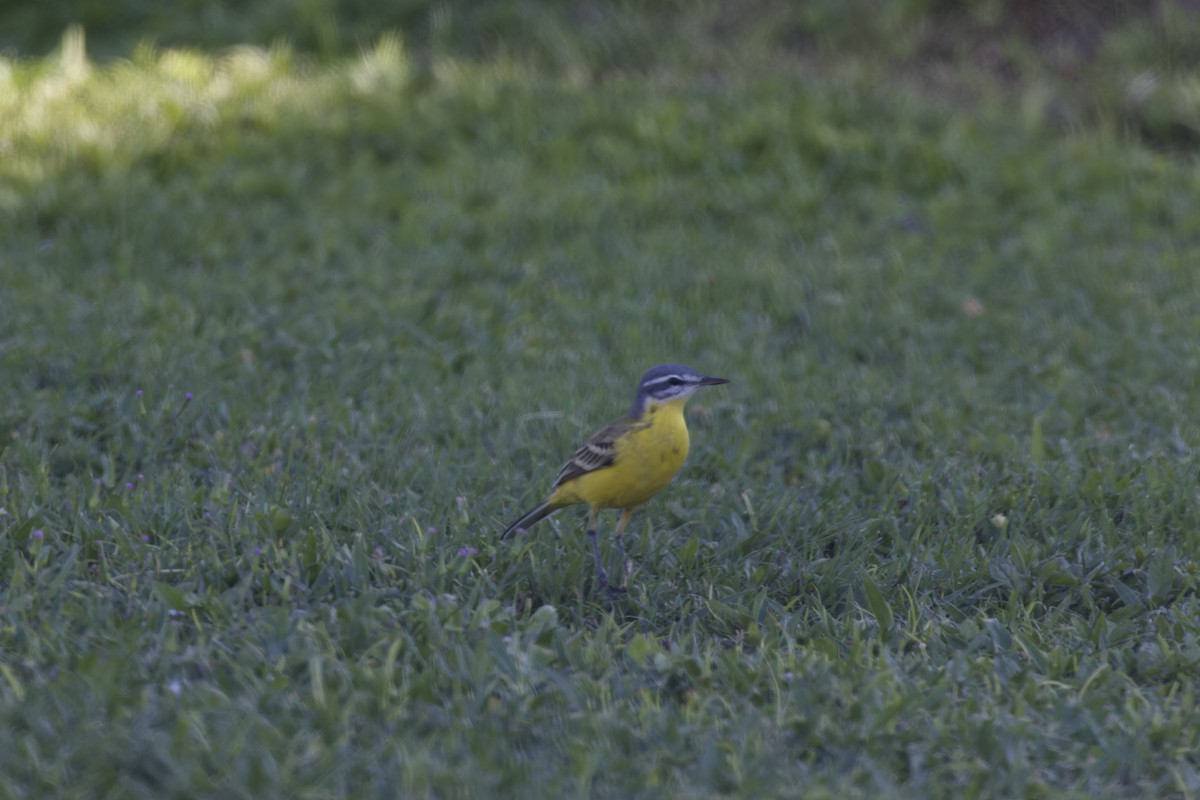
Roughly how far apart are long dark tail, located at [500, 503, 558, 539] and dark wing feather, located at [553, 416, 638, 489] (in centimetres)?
10

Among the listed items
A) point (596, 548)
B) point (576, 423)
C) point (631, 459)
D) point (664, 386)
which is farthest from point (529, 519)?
point (576, 423)

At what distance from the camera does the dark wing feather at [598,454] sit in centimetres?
512

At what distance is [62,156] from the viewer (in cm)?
924

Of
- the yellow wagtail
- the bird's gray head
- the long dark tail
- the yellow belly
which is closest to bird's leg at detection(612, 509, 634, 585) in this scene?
the yellow wagtail

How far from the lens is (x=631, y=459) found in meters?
5.10

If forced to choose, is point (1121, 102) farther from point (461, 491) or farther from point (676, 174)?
point (461, 491)

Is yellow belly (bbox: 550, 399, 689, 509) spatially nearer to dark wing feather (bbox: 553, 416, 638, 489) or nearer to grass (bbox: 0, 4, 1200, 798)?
dark wing feather (bbox: 553, 416, 638, 489)

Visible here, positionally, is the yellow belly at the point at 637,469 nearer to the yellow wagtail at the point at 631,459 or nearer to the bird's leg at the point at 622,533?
the yellow wagtail at the point at 631,459

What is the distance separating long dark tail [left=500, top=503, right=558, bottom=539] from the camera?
207 inches

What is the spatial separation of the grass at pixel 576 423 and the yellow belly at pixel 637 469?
261 millimetres

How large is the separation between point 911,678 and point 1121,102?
25.7ft

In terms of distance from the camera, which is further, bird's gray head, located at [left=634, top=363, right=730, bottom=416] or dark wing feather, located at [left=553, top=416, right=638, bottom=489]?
bird's gray head, located at [left=634, top=363, right=730, bottom=416]

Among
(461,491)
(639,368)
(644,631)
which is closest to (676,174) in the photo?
(639,368)

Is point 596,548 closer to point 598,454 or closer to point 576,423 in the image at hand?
point 598,454
